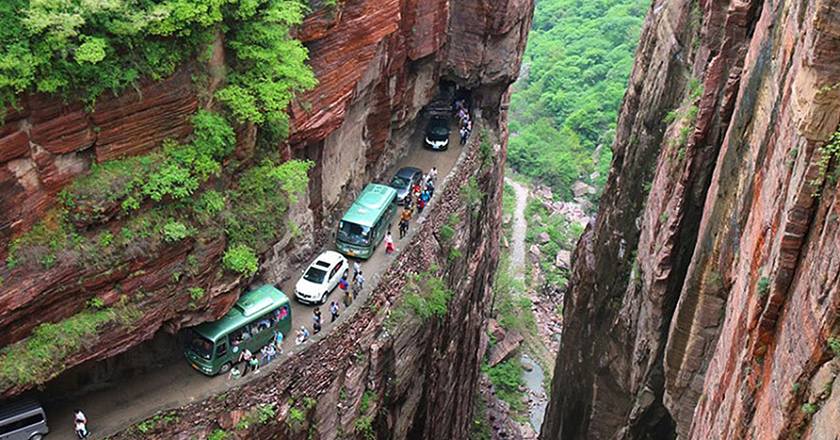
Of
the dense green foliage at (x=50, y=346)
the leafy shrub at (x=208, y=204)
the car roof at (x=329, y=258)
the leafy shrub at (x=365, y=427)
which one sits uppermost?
the leafy shrub at (x=208, y=204)

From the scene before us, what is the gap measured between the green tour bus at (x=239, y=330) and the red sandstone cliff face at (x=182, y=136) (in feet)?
2.16

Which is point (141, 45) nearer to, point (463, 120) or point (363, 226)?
point (363, 226)

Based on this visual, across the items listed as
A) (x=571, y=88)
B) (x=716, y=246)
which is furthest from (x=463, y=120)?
(x=571, y=88)

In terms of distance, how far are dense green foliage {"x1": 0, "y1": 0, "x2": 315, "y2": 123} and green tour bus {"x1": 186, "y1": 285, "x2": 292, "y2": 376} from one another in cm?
558

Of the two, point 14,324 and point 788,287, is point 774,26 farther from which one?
point 14,324

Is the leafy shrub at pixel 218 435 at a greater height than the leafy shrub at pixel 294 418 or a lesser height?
greater

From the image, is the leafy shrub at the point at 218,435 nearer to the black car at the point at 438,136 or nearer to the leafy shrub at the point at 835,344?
the leafy shrub at the point at 835,344

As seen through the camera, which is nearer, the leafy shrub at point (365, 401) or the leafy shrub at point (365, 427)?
the leafy shrub at point (365, 427)

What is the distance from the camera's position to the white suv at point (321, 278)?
26.1 metres

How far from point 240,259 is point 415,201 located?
1124 cm

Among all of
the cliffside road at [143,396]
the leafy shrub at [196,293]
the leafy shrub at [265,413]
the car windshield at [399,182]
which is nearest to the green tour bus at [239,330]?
the cliffside road at [143,396]

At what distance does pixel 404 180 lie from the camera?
109 ft

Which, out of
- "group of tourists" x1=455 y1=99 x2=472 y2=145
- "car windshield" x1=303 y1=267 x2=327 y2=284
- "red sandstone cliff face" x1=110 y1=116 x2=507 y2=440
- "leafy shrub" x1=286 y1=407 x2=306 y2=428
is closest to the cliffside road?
"red sandstone cliff face" x1=110 y1=116 x2=507 y2=440

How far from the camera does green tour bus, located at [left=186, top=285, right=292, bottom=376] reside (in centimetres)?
2266
